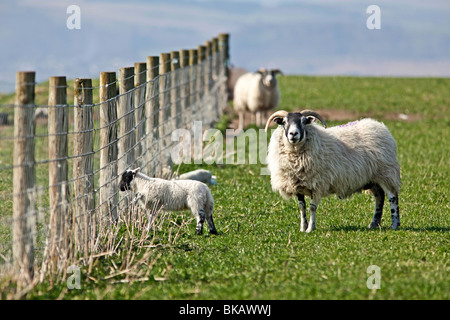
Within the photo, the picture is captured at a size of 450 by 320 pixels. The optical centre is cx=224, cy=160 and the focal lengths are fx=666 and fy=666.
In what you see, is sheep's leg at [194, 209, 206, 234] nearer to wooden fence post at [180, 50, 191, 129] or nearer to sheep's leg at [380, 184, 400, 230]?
sheep's leg at [380, 184, 400, 230]

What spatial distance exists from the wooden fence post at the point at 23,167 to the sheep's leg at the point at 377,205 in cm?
448

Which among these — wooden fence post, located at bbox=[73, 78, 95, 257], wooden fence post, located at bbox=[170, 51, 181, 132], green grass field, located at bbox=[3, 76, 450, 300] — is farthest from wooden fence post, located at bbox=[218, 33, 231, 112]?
wooden fence post, located at bbox=[73, 78, 95, 257]

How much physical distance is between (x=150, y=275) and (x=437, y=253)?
2.99 metres

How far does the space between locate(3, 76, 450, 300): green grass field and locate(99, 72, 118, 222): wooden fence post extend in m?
0.41

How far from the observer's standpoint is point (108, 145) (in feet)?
26.3

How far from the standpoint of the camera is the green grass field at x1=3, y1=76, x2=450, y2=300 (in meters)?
5.84

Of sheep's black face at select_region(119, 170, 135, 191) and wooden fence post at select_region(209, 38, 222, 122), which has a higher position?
wooden fence post at select_region(209, 38, 222, 122)

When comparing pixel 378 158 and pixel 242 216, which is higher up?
pixel 378 158

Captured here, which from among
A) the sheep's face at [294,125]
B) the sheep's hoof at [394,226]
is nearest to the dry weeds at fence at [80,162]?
the sheep's face at [294,125]

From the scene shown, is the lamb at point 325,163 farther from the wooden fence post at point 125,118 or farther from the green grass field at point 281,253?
the wooden fence post at point 125,118

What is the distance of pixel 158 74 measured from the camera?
444 inches
